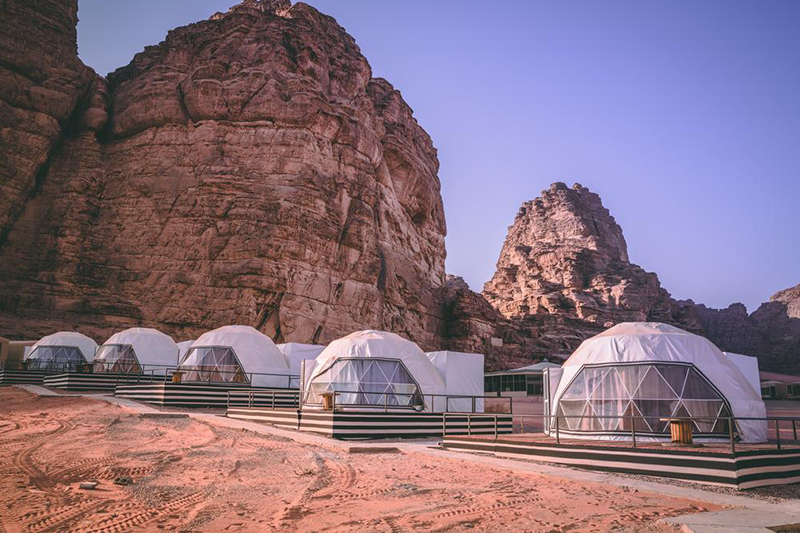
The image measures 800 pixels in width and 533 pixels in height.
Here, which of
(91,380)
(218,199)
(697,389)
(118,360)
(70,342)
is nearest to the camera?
(697,389)

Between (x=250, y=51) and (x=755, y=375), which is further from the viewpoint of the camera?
(x=250, y=51)

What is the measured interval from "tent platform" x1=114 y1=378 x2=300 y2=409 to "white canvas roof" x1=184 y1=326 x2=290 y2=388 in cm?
238

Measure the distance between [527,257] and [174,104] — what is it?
58.7 m

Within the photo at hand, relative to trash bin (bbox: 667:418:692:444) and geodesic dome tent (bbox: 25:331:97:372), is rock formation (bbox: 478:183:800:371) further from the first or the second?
trash bin (bbox: 667:418:692:444)

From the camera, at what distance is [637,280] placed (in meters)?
80.1

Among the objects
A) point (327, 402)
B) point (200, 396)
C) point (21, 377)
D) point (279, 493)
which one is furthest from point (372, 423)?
point (21, 377)

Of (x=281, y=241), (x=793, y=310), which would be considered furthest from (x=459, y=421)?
(x=793, y=310)

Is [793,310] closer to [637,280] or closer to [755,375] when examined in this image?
[637,280]

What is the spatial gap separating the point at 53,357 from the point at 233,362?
15706 millimetres

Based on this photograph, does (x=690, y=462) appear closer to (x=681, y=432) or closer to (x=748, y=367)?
(x=681, y=432)

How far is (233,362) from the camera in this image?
98.3 ft

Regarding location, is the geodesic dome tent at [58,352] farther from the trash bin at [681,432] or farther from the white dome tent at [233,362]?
the trash bin at [681,432]

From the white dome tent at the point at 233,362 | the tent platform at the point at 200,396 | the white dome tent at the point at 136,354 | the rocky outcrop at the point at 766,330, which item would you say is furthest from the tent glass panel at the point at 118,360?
the rocky outcrop at the point at 766,330

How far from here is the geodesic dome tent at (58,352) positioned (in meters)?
36.9
